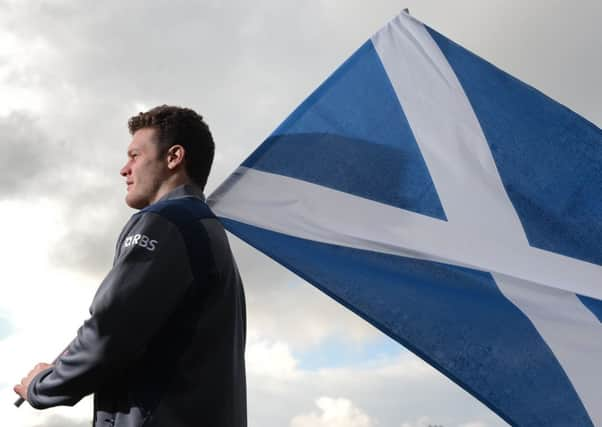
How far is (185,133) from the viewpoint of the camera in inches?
213

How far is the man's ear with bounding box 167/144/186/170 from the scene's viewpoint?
529 cm

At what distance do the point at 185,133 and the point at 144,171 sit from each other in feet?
1.15

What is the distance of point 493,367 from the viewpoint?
6223 mm

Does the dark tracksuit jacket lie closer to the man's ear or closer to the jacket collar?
the jacket collar

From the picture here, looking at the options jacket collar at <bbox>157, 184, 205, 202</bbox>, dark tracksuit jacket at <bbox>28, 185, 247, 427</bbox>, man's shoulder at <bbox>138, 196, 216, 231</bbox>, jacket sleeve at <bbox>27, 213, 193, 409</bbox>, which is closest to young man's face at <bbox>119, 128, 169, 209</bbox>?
jacket collar at <bbox>157, 184, 205, 202</bbox>

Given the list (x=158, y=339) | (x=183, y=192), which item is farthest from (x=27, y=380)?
(x=183, y=192)

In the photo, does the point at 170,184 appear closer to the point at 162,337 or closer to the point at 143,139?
the point at 143,139

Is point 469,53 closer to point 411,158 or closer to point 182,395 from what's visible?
point 411,158

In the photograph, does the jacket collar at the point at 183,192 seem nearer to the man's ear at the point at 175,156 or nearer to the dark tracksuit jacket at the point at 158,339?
the man's ear at the point at 175,156

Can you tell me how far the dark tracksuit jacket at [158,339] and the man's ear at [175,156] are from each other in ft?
2.02

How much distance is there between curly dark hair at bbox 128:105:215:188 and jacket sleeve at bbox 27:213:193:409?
2.86 ft

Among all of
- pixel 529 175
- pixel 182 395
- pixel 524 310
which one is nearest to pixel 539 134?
pixel 529 175

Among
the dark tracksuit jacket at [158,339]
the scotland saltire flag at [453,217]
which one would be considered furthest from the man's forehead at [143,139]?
the scotland saltire flag at [453,217]

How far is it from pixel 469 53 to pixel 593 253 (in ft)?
6.65
